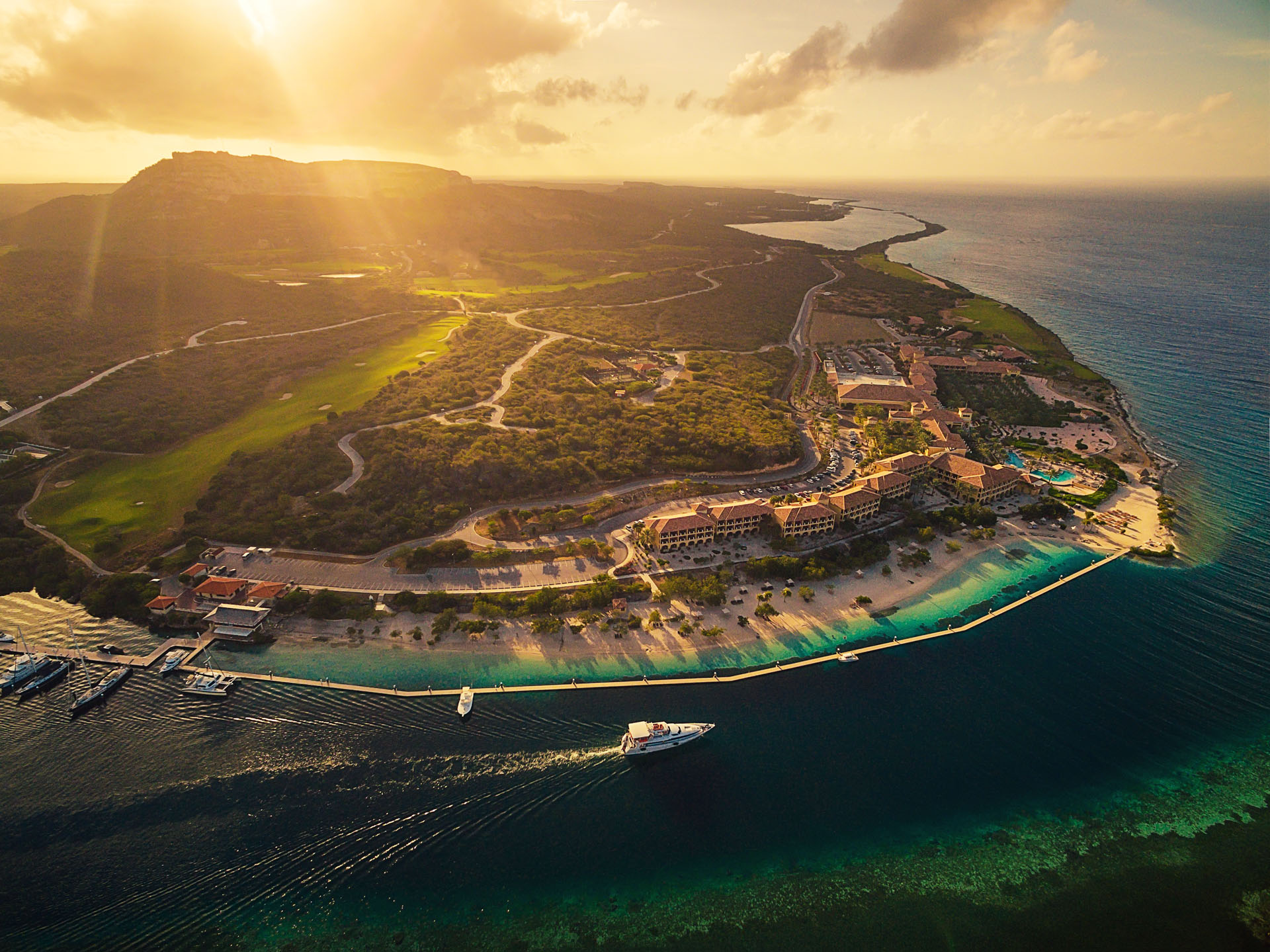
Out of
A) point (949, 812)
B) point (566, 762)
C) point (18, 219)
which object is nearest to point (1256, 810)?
point (949, 812)

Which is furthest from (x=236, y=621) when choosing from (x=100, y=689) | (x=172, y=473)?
(x=172, y=473)

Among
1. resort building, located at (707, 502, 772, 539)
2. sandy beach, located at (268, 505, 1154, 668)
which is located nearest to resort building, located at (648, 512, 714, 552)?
resort building, located at (707, 502, 772, 539)

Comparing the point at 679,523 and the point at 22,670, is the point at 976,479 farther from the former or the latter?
the point at 22,670

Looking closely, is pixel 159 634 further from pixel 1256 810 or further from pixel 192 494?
pixel 1256 810

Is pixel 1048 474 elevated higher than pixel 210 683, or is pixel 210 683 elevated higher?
pixel 210 683

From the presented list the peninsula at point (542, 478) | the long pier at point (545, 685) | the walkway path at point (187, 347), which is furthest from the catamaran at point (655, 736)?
the walkway path at point (187, 347)

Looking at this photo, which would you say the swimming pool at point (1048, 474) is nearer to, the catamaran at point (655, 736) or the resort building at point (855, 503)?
the resort building at point (855, 503)

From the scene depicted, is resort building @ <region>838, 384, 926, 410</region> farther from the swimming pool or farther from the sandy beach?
the sandy beach
